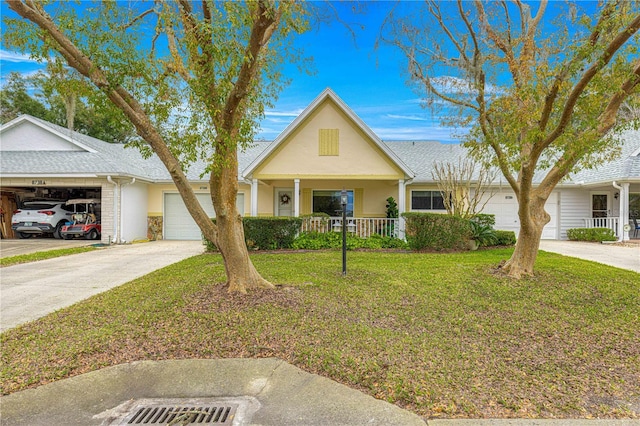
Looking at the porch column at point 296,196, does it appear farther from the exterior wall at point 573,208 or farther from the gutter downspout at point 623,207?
the gutter downspout at point 623,207

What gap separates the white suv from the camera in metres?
16.0

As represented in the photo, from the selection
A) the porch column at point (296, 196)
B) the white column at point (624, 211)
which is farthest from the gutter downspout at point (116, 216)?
the white column at point (624, 211)

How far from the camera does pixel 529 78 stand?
20.8 ft

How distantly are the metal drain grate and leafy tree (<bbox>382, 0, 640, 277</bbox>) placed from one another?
19.9 ft

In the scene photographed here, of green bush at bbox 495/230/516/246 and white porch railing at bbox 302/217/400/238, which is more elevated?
white porch railing at bbox 302/217/400/238

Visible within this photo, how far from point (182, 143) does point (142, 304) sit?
2.71m

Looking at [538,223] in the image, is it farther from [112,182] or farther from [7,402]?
[112,182]

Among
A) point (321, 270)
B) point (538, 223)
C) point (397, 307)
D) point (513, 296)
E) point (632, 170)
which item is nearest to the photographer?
point (397, 307)

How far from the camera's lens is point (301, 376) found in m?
3.50

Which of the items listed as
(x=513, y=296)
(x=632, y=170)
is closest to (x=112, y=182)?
(x=513, y=296)

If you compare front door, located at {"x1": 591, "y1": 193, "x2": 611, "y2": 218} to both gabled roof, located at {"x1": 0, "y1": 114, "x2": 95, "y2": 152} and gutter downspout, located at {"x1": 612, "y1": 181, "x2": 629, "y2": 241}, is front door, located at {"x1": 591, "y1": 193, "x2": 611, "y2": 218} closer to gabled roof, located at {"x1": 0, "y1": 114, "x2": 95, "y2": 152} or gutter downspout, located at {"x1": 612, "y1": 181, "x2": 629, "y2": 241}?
gutter downspout, located at {"x1": 612, "y1": 181, "x2": 629, "y2": 241}

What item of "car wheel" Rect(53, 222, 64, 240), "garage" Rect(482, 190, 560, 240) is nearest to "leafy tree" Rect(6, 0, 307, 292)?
"garage" Rect(482, 190, 560, 240)

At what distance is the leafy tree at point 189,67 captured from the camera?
4.59m

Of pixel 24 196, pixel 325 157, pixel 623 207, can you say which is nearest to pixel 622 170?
pixel 623 207
